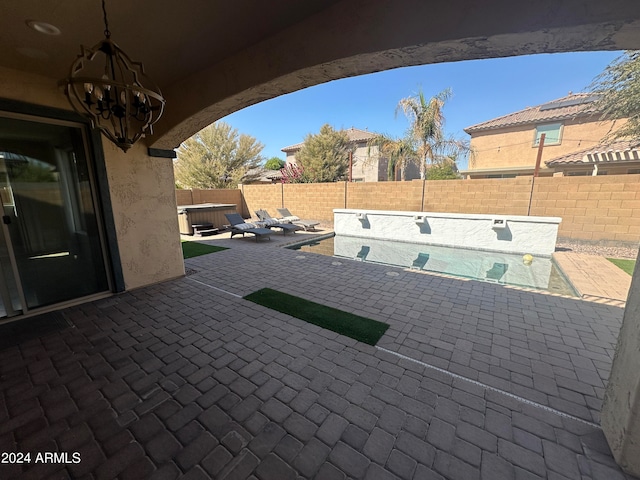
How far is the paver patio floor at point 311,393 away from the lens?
1.55 m

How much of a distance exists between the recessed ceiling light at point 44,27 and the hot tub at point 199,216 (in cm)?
731

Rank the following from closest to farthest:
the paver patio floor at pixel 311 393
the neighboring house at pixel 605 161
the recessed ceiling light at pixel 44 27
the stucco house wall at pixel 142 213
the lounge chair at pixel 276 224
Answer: the paver patio floor at pixel 311 393 → the recessed ceiling light at pixel 44 27 → the stucco house wall at pixel 142 213 → the lounge chair at pixel 276 224 → the neighboring house at pixel 605 161

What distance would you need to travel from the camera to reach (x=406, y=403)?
1.97 m

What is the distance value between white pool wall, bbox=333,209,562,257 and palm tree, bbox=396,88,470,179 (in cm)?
627

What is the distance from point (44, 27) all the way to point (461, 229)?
8.48m

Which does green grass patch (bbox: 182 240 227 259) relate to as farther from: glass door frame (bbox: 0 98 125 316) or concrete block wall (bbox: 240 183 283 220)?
concrete block wall (bbox: 240 183 283 220)

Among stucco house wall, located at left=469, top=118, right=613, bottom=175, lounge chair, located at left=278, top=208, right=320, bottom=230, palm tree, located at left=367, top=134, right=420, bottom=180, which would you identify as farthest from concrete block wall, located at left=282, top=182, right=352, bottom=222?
stucco house wall, located at left=469, top=118, right=613, bottom=175

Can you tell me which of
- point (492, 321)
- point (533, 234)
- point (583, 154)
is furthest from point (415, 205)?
point (583, 154)

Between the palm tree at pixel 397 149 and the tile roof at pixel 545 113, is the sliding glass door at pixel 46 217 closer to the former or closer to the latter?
the palm tree at pixel 397 149

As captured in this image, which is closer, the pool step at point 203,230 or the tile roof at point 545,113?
the pool step at point 203,230

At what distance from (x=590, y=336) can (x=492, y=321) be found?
2.99 ft

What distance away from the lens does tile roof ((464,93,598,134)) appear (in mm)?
14469

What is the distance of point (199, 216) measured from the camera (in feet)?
31.6

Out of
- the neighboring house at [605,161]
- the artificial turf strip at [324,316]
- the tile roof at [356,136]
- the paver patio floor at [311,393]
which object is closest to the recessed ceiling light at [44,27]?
the paver patio floor at [311,393]
